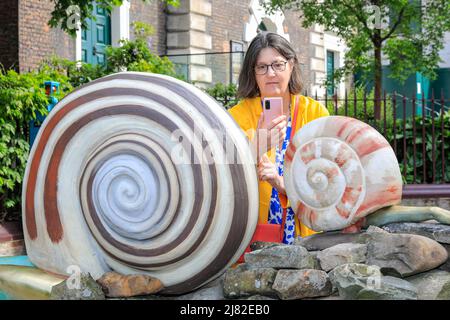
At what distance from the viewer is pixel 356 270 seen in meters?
1.85

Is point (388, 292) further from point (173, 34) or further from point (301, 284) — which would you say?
point (173, 34)

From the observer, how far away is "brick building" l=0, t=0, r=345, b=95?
1039 cm

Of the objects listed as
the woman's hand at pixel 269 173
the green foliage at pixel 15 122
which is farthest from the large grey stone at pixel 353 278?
the green foliage at pixel 15 122

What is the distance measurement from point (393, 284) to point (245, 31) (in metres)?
15.0

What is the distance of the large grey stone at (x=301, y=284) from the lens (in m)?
1.85

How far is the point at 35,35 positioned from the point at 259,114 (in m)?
8.86

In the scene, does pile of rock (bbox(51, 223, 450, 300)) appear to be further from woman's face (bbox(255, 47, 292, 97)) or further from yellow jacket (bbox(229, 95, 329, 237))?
woman's face (bbox(255, 47, 292, 97))

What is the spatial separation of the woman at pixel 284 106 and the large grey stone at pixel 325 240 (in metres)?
0.21

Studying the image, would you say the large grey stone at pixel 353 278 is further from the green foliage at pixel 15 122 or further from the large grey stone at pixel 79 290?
the green foliage at pixel 15 122

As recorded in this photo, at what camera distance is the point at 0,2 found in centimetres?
1051

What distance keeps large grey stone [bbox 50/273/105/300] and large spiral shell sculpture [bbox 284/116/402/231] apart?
69 centimetres

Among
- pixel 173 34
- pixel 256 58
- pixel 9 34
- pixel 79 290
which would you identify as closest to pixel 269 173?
pixel 256 58
